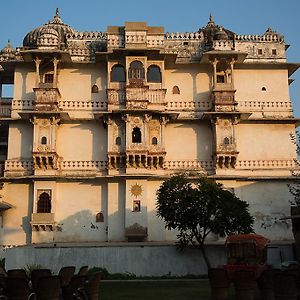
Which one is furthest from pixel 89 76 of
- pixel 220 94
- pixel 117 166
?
pixel 220 94

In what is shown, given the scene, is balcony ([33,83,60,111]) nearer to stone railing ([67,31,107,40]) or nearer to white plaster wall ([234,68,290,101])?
stone railing ([67,31,107,40])

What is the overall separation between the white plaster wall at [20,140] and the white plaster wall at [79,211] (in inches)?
115

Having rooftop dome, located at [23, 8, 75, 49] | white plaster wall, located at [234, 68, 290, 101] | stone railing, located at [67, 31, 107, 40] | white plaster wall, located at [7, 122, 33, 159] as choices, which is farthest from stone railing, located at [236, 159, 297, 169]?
rooftop dome, located at [23, 8, 75, 49]

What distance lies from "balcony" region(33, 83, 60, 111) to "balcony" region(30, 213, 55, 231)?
6.14 meters

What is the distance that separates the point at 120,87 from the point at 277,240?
12915 millimetres

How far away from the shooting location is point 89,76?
29734 mm

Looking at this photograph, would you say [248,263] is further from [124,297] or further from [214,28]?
[214,28]

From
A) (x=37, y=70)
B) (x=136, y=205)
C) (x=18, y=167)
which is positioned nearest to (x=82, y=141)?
(x=18, y=167)

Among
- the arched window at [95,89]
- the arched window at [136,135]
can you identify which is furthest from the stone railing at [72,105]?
the arched window at [136,135]

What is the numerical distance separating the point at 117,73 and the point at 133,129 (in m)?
3.89

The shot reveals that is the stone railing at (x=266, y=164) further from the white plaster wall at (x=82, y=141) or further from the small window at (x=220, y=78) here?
the white plaster wall at (x=82, y=141)

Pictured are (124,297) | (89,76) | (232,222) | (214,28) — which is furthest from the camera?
(214,28)

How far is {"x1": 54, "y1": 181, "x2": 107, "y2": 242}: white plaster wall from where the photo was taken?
2716 centimetres

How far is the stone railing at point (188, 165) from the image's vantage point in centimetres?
2833
